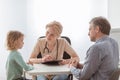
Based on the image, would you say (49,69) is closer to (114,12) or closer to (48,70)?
(48,70)

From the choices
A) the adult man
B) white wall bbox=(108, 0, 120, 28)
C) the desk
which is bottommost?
the desk

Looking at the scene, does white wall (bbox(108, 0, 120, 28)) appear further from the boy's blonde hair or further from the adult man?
the boy's blonde hair

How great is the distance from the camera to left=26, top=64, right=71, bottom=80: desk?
88.8 inches

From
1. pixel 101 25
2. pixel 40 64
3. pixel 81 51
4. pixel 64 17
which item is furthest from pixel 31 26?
pixel 101 25

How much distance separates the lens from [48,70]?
7.63 feet

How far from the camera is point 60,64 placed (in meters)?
2.63

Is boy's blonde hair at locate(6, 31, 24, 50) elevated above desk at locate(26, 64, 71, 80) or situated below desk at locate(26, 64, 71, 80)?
above

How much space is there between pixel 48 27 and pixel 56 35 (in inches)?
5.4

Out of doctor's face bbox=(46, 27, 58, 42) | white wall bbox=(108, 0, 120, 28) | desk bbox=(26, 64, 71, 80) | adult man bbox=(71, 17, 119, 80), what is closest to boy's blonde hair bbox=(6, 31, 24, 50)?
desk bbox=(26, 64, 71, 80)

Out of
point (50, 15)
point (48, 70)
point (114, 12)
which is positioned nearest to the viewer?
point (48, 70)

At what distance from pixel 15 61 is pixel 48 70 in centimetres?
36

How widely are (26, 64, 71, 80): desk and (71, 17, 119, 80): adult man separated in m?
0.14

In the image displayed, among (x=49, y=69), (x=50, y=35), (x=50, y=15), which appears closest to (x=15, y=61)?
(x=49, y=69)

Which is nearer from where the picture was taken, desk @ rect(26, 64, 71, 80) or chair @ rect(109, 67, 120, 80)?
chair @ rect(109, 67, 120, 80)
